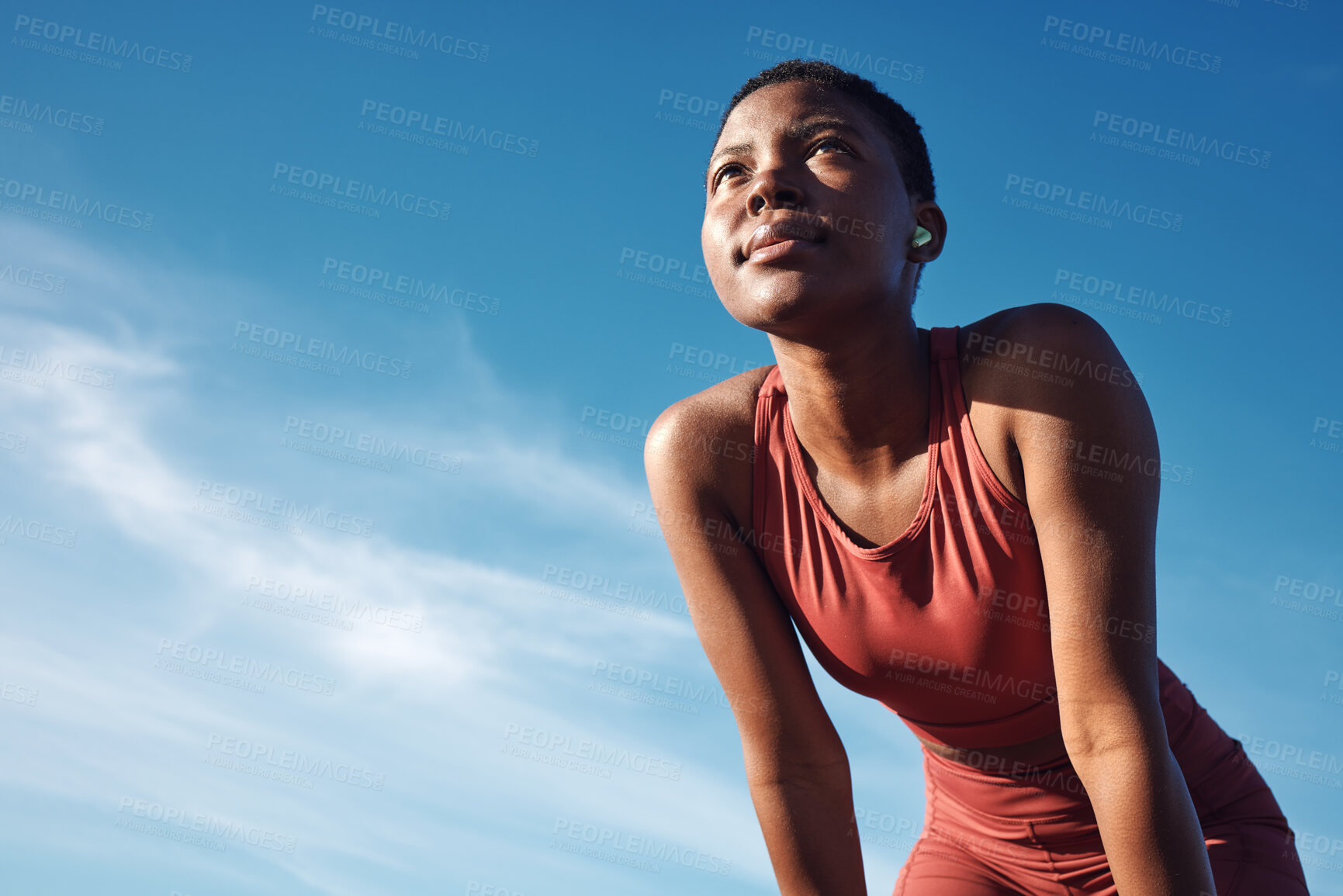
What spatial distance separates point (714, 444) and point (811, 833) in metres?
1.28

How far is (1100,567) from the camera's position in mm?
2566

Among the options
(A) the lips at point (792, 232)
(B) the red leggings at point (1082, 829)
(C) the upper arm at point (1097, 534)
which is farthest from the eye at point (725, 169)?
(B) the red leggings at point (1082, 829)

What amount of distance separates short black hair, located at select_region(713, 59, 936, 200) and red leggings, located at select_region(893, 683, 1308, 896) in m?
1.87

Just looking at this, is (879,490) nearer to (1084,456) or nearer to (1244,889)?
(1084,456)

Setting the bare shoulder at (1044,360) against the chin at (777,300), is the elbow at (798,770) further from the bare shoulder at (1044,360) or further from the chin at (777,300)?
the chin at (777,300)

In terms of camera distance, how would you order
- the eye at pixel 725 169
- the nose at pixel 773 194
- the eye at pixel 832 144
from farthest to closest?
the eye at pixel 725 169
the eye at pixel 832 144
the nose at pixel 773 194

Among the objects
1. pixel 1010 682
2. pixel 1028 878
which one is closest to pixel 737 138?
pixel 1010 682

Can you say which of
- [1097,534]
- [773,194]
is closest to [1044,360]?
[1097,534]

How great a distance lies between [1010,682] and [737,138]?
184 cm

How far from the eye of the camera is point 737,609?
132 inches

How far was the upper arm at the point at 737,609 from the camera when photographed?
10.9 feet

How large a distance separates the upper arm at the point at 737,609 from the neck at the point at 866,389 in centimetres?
36

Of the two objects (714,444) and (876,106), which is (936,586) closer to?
(714,444)

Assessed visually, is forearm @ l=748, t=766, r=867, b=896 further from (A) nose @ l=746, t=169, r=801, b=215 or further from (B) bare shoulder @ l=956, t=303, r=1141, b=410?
(A) nose @ l=746, t=169, r=801, b=215
